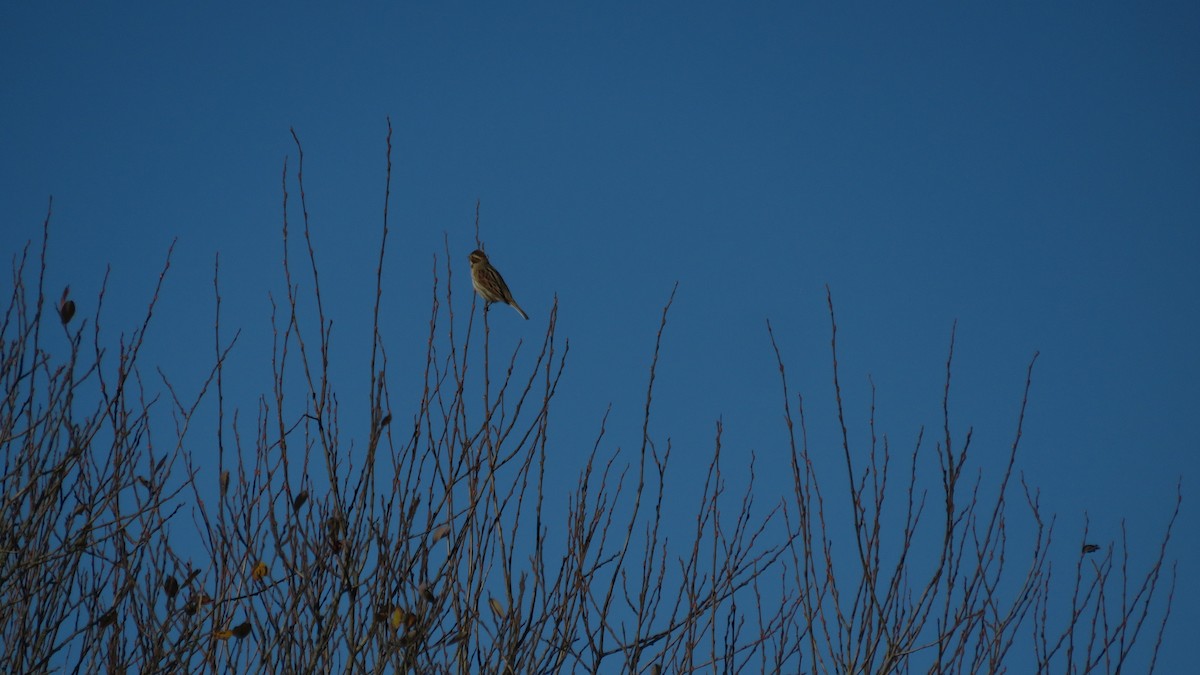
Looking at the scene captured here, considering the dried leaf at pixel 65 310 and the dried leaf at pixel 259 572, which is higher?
the dried leaf at pixel 65 310

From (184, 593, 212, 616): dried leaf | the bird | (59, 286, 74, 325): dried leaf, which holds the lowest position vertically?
(184, 593, 212, 616): dried leaf

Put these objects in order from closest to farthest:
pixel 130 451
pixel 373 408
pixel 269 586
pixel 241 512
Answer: pixel 373 408 < pixel 269 586 < pixel 241 512 < pixel 130 451

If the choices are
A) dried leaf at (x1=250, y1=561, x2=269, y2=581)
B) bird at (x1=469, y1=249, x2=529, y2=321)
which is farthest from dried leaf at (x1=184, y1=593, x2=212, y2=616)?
bird at (x1=469, y1=249, x2=529, y2=321)

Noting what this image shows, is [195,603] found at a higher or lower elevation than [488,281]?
lower

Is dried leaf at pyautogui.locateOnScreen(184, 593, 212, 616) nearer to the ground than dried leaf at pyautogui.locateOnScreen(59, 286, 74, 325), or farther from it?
nearer to the ground

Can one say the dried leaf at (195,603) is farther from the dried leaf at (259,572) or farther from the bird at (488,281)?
the bird at (488,281)

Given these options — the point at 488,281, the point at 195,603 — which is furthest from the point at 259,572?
the point at 488,281

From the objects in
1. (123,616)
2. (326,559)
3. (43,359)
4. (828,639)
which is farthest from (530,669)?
Answer: (43,359)

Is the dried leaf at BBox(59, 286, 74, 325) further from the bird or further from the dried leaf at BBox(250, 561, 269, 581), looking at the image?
the bird

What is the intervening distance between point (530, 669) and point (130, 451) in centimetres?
206

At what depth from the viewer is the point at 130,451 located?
4391 mm

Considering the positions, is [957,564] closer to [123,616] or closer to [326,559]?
[326,559]

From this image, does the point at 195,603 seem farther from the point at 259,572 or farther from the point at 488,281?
the point at 488,281

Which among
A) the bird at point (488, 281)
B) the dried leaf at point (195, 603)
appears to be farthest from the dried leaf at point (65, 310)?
the bird at point (488, 281)
